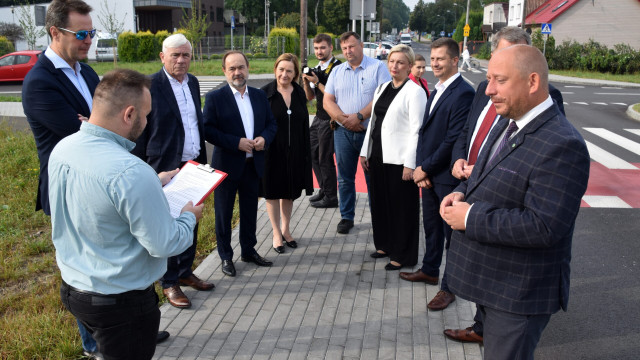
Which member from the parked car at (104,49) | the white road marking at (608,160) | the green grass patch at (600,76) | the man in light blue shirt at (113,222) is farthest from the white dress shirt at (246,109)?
the parked car at (104,49)

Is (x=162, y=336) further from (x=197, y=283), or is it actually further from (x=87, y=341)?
(x=197, y=283)

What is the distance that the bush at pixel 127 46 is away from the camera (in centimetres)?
3903

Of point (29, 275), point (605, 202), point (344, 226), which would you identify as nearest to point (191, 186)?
point (29, 275)

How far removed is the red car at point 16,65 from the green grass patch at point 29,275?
1775cm

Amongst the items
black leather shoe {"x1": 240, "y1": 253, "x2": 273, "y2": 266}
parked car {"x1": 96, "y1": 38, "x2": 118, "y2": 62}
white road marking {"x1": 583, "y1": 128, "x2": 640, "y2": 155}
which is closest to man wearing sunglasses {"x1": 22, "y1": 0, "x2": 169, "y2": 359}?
black leather shoe {"x1": 240, "y1": 253, "x2": 273, "y2": 266}

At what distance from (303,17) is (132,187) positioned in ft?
42.0

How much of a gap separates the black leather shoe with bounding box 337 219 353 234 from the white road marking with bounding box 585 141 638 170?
20.7 feet

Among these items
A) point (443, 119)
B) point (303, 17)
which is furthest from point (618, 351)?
point (303, 17)

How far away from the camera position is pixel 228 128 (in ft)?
16.0

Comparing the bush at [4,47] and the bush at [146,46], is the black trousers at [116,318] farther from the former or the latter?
the bush at [146,46]

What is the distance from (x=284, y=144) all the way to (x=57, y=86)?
→ 2.63 m

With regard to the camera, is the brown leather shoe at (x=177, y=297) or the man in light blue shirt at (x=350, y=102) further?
the man in light blue shirt at (x=350, y=102)

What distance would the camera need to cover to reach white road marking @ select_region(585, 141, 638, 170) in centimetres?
986

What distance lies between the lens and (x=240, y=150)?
191 inches
